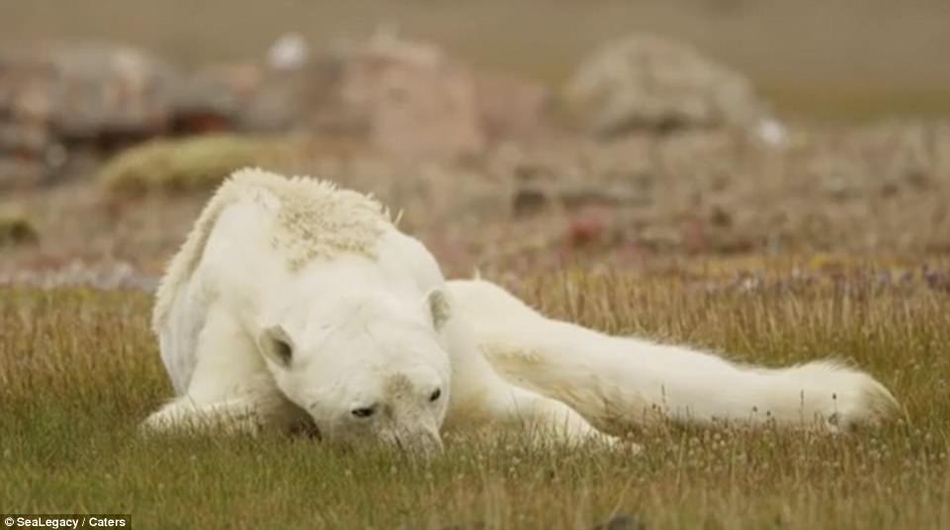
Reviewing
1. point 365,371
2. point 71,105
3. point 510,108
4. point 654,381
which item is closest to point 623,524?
point 365,371

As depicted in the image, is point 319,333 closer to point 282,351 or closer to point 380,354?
point 282,351

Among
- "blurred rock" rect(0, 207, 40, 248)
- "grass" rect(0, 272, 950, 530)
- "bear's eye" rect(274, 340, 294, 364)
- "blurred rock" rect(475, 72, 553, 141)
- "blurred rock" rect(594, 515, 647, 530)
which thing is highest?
"blurred rock" rect(475, 72, 553, 141)

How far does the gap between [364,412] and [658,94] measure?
135ft

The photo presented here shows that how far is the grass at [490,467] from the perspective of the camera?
32.2ft

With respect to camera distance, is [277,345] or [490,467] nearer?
[490,467]

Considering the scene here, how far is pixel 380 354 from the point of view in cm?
1106

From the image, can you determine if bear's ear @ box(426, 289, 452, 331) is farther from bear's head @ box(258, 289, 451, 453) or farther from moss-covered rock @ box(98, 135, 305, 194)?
moss-covered rock @ box(98, 135, 305, 194)

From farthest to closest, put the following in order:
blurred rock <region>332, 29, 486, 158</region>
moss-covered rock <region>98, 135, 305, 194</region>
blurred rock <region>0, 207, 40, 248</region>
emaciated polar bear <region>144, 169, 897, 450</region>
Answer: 1. blurred rock <region>332, 29, 486, 158</region>
2. moss-covered rock <region>98, 135, 305, 194</region>
3. blurred rock <region>0, 207, 40, 248</region>
4. emaciated polar bear <region>144, 169, 897, 450</region>

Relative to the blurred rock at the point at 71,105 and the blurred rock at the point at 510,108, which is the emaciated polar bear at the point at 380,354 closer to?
the blurred rock at the point at 71,105

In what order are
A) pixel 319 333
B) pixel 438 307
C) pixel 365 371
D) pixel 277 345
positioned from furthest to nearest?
pixel 438 307
pixel 277 345
pixel 319 333
pixel 365 371

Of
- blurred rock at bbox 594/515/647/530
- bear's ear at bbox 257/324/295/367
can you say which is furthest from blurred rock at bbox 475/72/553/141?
blurred rock at bbox 594/515/647/530

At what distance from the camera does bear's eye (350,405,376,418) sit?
11.1 metres

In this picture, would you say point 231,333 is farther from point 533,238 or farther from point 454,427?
point 533,238

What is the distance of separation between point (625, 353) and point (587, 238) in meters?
16.3
